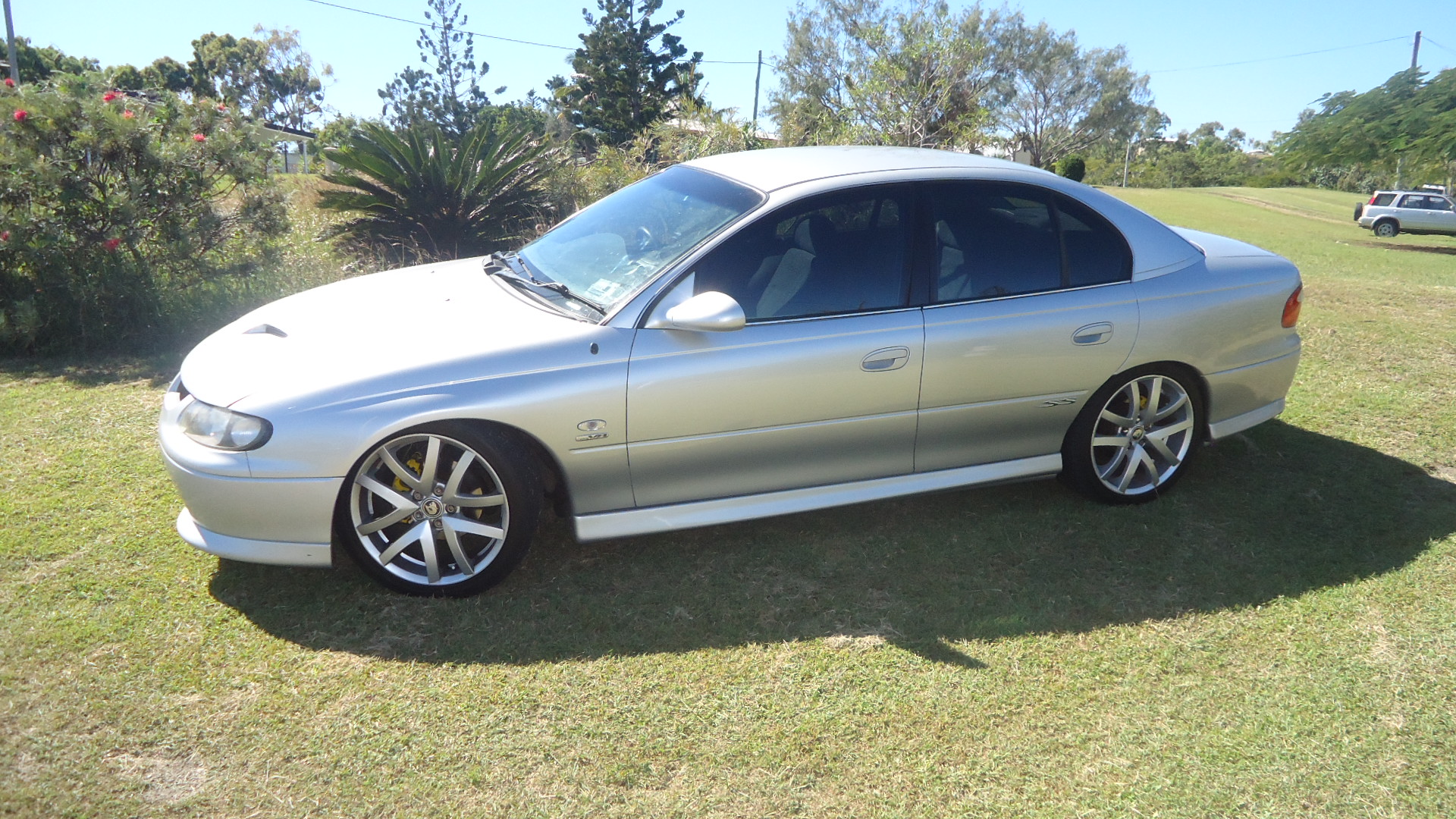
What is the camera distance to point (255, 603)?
3.56m

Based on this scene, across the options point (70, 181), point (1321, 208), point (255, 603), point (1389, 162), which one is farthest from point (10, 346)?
point (1321, 208)

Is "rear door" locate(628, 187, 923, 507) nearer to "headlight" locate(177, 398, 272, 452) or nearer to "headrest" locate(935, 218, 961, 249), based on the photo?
"headrest" locate(935, 218, 961, 249)

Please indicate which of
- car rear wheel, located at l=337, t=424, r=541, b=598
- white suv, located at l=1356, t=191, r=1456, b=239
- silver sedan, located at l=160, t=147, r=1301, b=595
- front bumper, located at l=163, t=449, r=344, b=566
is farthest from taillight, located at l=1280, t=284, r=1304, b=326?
white suv, located at l=1356, t=191, r=1456, b=239

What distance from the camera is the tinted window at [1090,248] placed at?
14.1 feet

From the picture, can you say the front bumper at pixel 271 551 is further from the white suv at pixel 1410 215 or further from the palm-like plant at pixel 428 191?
the white suv at pixel 1410 215

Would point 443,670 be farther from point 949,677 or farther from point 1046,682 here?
point 1046,682

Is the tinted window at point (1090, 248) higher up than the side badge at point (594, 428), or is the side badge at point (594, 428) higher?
the tinted window at point (1090, 248)

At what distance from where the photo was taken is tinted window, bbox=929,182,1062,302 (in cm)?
411

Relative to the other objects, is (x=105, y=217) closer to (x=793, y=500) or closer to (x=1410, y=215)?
(x=793, y=500)

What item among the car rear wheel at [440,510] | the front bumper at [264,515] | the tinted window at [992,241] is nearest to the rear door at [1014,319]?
the tinted window at [992,241]

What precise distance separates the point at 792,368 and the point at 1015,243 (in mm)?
1256

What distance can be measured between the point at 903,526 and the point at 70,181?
6.50m

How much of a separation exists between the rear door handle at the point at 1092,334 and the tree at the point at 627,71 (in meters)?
39.8

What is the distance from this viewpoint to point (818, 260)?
394cm
